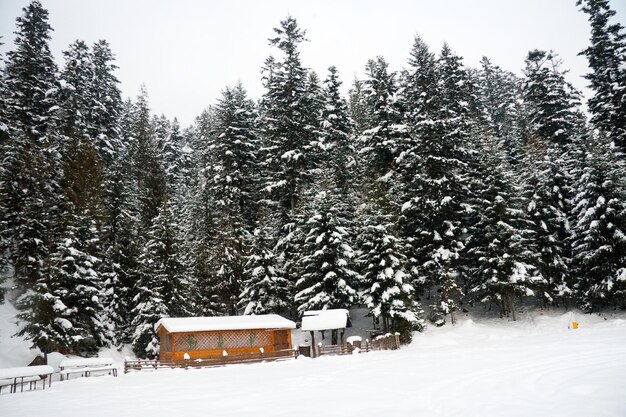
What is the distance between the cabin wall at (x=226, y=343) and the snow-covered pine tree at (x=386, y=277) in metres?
7.92

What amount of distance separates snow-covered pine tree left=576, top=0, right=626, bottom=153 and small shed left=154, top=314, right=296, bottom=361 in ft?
112

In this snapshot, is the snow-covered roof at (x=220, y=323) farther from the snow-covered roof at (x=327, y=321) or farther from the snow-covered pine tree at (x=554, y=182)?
the snow-covered pine tree at (x=554, y=182)

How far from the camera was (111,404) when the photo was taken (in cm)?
1303

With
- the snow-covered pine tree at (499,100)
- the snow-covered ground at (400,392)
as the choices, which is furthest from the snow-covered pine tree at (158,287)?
the snow-covered pine tree at (499,100)

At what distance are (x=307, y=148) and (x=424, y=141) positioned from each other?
11834 mm

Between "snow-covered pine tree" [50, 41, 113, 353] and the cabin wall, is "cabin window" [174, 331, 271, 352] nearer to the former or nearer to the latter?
A: the cabin wall

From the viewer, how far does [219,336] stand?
1193 inches

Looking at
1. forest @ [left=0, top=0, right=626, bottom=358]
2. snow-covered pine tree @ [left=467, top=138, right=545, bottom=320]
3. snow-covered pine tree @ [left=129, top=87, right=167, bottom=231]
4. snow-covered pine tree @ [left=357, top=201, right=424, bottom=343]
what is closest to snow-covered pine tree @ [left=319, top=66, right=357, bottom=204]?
forest @ [left=0, top=0, right=626, bottom=358]

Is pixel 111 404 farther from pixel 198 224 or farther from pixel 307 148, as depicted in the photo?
pixel 198 224

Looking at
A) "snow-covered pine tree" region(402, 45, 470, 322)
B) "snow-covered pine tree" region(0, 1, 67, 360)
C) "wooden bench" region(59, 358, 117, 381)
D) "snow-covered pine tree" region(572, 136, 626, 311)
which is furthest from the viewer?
"snow-covered pine tree" region(402, 45, 470, 322)

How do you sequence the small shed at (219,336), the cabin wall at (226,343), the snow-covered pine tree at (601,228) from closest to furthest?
the small shed at (219,336)
the cabin wall at (226,343)
the snow-covered pine tree at (601,228)

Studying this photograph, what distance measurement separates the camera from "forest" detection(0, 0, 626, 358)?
31516 mm

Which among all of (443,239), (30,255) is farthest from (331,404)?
(30,255)

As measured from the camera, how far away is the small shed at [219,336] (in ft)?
94.6
